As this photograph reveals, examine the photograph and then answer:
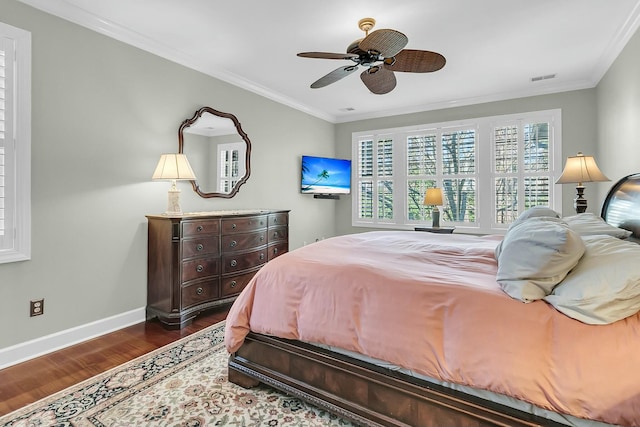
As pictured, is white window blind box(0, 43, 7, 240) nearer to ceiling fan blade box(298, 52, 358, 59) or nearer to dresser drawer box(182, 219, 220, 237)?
dresser drawer box(182, 219, 220, 237)

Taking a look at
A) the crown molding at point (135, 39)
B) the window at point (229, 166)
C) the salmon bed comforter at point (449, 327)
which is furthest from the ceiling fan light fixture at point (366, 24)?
the window at point (229, 166)

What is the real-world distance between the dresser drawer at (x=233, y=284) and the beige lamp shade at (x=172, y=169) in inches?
44.0

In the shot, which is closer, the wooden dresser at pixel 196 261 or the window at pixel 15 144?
the window at pixel 15 144

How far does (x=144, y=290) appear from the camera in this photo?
3.16 metres

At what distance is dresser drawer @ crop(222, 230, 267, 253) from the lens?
337 cm

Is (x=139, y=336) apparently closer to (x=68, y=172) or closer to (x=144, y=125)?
(x=68, y=172)

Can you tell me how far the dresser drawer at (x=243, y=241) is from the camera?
11.1 ft

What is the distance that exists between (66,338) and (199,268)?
111 centimetres

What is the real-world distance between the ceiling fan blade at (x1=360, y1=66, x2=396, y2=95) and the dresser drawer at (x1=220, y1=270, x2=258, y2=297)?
91.5 inches

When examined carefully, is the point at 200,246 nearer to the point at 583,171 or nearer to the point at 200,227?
the point at 200,227

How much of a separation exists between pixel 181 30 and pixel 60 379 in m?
2.87

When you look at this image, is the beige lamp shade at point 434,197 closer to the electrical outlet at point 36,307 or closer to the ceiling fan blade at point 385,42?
the ceiling fan blade at point 385,42

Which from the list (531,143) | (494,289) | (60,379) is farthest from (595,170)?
(60,379)

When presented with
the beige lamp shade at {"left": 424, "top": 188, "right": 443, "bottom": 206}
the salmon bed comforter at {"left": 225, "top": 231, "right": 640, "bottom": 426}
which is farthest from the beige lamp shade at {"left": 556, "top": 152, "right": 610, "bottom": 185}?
the beige lamp shade at {"left": 424, "top": 188, "right": 443, "bottom": 206}
